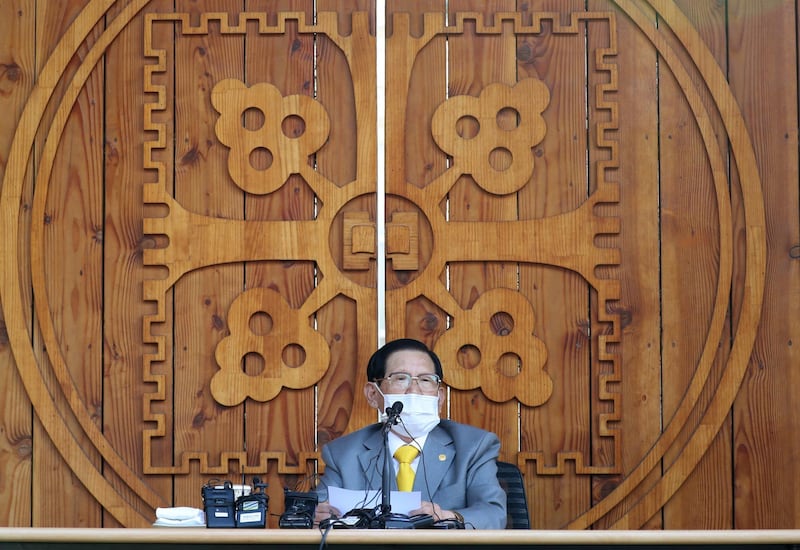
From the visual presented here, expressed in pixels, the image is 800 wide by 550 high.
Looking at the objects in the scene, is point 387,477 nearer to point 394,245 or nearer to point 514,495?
point 514,495

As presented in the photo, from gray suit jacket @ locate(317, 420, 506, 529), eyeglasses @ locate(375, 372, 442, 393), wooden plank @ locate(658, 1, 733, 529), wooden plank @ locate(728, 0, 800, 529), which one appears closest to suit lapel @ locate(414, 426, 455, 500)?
gray suit jacket @ locate(317, 420, 506, 529)

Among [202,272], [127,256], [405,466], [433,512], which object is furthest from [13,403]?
[433,512]

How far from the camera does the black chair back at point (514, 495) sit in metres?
3.47

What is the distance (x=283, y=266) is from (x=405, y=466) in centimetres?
77

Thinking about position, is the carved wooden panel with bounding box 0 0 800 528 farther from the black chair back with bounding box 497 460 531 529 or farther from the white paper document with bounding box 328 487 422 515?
the white paper document with bounding box 328 487 422 515

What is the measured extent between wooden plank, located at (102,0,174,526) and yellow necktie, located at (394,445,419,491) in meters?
0.77

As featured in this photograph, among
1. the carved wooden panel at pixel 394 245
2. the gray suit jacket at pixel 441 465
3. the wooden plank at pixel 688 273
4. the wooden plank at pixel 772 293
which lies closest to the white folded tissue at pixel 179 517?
the gray suit jacket at pixel 441 465

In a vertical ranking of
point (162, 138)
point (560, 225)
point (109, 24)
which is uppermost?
point (109, 24)

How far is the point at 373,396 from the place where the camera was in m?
3.59

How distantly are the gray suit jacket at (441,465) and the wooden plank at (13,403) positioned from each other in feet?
3.25

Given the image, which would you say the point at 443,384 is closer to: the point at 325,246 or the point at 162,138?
the point at 325,246

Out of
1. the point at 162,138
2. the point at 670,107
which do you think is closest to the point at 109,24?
the point at 162,138

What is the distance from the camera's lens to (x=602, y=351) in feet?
12.4

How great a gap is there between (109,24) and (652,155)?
5.77 feet
